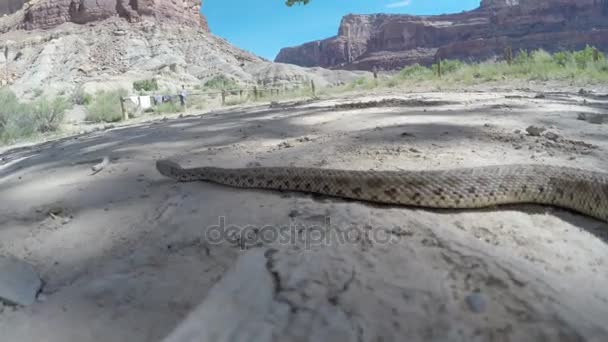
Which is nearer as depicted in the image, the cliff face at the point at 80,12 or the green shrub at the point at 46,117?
the green shrub at the point at 46,117

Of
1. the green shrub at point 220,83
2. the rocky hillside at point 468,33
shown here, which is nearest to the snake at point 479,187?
the green shrub at point 220,83

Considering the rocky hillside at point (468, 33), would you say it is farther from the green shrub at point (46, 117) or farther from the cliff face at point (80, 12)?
the green shrub at point (46, 117)

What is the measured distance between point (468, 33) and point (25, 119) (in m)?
108

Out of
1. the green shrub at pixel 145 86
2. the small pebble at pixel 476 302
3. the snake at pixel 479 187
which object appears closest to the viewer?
the small pebble at pixel 476 302

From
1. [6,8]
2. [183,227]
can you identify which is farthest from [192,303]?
[6,8]

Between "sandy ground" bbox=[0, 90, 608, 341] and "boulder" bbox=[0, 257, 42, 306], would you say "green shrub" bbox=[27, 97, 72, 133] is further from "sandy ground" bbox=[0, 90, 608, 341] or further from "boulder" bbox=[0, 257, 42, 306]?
"boulder" bbox=[0, 257, 42, 306]

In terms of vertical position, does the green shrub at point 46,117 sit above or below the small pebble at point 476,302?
above

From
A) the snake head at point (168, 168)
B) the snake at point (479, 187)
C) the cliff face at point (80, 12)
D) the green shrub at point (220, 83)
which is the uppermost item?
the cliff face at point (80, 12)

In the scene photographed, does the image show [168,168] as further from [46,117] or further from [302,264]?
[46,117]

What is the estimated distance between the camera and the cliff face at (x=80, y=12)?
67.8m

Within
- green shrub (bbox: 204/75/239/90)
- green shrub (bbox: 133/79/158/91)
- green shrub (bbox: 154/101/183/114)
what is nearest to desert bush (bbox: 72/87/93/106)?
green shrub (bbox: 154/101/183/114)

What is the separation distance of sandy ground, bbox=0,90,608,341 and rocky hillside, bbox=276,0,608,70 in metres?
77.5

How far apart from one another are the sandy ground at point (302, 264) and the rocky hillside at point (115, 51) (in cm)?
4573

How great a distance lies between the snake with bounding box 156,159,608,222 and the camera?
255 cm
